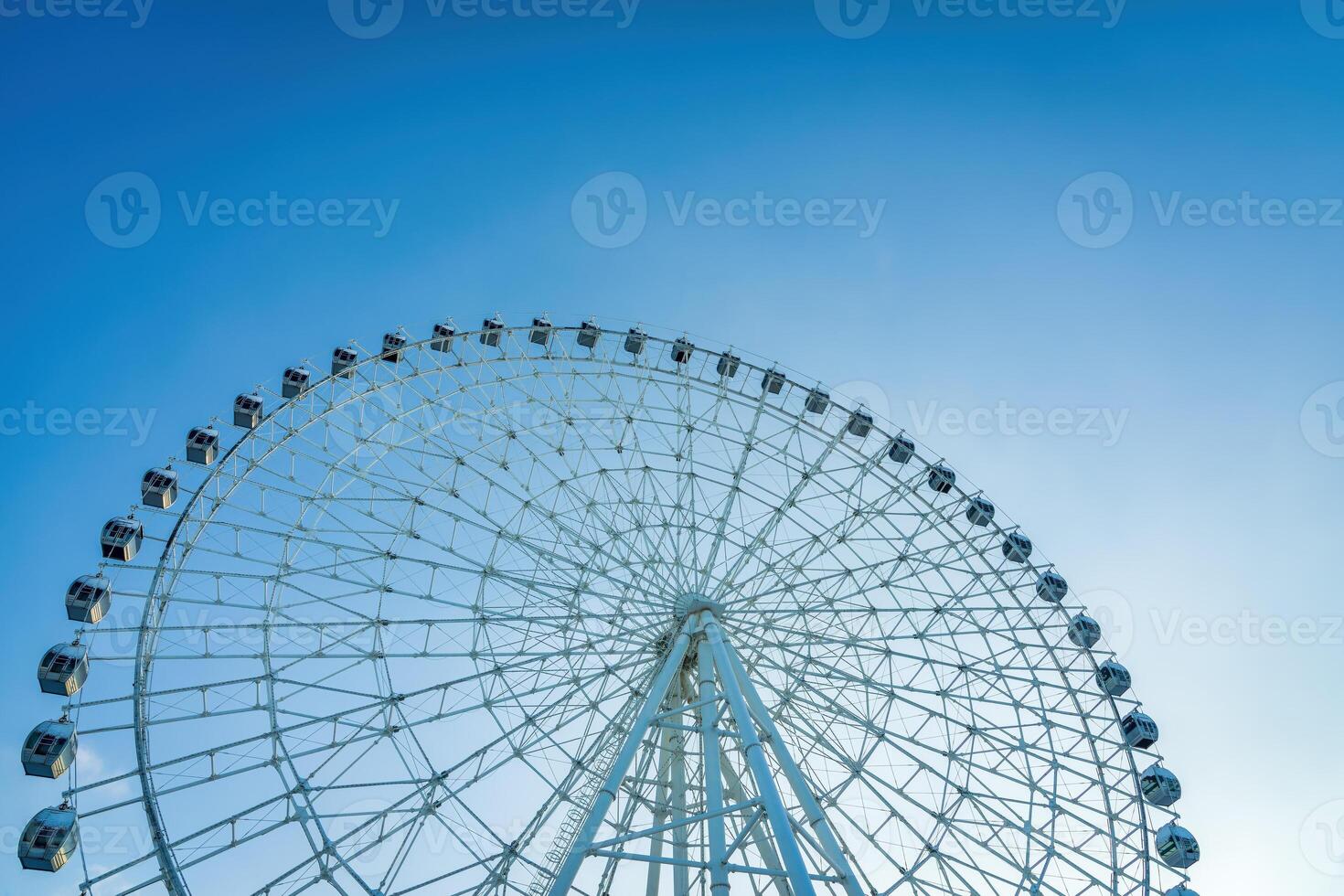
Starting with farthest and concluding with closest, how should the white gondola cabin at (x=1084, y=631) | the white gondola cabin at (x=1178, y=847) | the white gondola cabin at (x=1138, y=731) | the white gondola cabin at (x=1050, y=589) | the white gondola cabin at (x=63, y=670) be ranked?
the white gondola cabin at (x=1050, y=589) < the white gondola cabin at (x=1084, y=631) < the white gondola cabin at (x=1138, y=731) < the white gondola cabin at (x=1178, y=847) < the white gondola cabin at (x=63, y=670)

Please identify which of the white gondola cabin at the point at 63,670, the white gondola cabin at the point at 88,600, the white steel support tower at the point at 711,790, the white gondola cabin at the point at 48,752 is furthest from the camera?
the white gondola cabin at the point at 88,600

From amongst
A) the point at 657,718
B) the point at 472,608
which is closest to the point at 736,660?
the point at 657,718

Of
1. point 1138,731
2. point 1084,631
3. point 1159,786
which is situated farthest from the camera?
point 1084,631

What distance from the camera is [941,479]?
28594 mm

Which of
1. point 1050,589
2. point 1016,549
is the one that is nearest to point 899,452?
point 1016,549

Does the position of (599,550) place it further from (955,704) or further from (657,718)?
(955,704)

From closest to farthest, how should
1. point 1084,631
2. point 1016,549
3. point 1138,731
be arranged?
point 1138,731
point 1084,631
point 1016,549

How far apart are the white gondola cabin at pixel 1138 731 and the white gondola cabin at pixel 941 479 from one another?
8009mm

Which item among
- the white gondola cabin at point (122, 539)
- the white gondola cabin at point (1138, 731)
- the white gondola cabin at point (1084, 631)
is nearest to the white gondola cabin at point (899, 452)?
the white gondola cabin at point (1084, 631)

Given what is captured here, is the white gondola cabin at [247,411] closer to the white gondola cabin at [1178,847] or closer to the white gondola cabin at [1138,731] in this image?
the white gondola cabin at [1138,731]

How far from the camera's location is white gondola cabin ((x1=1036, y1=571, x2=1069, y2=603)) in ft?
90.7

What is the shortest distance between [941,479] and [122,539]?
886 inches

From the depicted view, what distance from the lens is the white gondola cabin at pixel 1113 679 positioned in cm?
2573

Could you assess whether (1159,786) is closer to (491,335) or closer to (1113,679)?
(1113,679)
